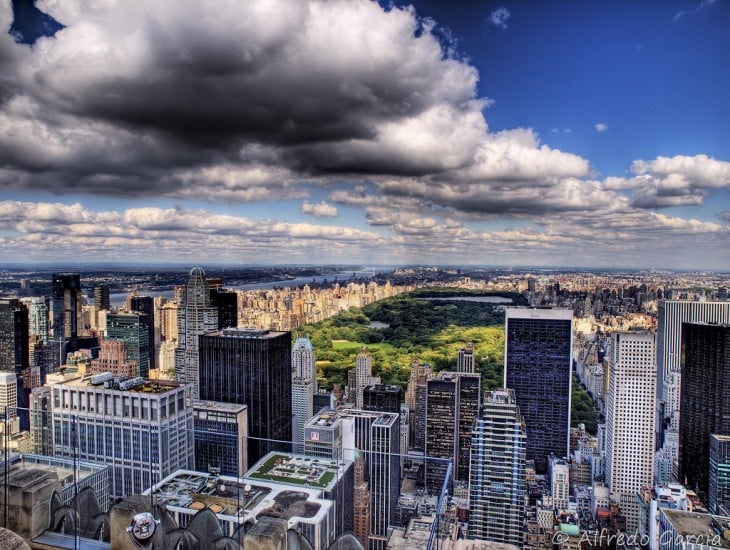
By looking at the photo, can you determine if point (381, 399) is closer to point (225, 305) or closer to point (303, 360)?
point (303, 360)

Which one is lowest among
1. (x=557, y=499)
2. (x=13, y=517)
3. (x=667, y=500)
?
(x=557, y=499)

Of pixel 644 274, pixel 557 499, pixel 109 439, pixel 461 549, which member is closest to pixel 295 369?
pixel 109 439

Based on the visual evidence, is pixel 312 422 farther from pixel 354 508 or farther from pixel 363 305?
pixel 363 305

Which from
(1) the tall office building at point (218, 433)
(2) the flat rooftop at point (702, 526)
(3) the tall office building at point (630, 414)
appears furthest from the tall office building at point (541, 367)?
(1) the tall office building at point (218, 433)

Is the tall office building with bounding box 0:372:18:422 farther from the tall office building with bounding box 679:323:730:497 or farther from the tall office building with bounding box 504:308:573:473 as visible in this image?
the tall office building with bounding box 679:323:730:497

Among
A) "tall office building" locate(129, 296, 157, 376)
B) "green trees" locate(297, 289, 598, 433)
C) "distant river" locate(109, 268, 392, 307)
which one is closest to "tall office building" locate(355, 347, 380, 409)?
"green trees" locate(297, 289, 598, 433)

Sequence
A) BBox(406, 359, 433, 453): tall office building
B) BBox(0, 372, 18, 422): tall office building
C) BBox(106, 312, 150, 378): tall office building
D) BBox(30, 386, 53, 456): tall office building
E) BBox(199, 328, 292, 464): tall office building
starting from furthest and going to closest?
BBox(106, 312, 150, 378): tall office building, BBox(406, 359, 433, 453): tall office building, BBox(199, 328, 292, 464): tall office building, BBox(0, 372, 18, 422): tall office building, BBox(30, 386, 53, 456): tall office building
